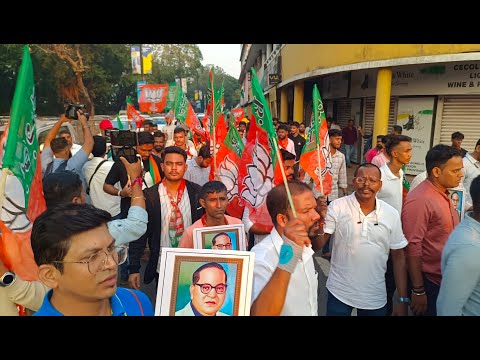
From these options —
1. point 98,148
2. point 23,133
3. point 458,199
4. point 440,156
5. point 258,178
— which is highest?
point 23,133

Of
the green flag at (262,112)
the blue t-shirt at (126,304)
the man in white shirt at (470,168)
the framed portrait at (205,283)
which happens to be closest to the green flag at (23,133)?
the blue t-shirt at (126,304)

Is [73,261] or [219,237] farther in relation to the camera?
[219,237]

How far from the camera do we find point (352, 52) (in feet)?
34.6

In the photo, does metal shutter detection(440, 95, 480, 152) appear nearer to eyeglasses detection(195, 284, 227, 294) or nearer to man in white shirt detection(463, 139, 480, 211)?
man in white shirt detection(463, 139, 480, 211)

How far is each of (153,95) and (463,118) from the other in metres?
9.40

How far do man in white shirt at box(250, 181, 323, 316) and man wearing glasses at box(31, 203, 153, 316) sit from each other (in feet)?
2.14

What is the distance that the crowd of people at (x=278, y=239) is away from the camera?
142cm

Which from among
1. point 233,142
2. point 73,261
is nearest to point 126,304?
point 73,261

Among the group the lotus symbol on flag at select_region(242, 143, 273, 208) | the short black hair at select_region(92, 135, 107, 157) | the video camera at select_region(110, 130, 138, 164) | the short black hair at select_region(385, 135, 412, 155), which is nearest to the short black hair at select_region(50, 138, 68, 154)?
the short black hair at select_region(92, 135, 107, 157)

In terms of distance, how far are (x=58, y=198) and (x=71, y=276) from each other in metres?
1.18

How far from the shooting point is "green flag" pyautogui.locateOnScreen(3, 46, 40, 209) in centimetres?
150

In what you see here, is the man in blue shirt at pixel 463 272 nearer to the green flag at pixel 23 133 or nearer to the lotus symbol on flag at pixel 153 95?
the green flag at pixel 23 133

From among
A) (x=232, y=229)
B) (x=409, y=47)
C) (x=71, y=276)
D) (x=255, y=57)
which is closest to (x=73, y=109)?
(x=232, y=229)

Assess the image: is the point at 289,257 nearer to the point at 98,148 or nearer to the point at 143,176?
the point at 143,176
